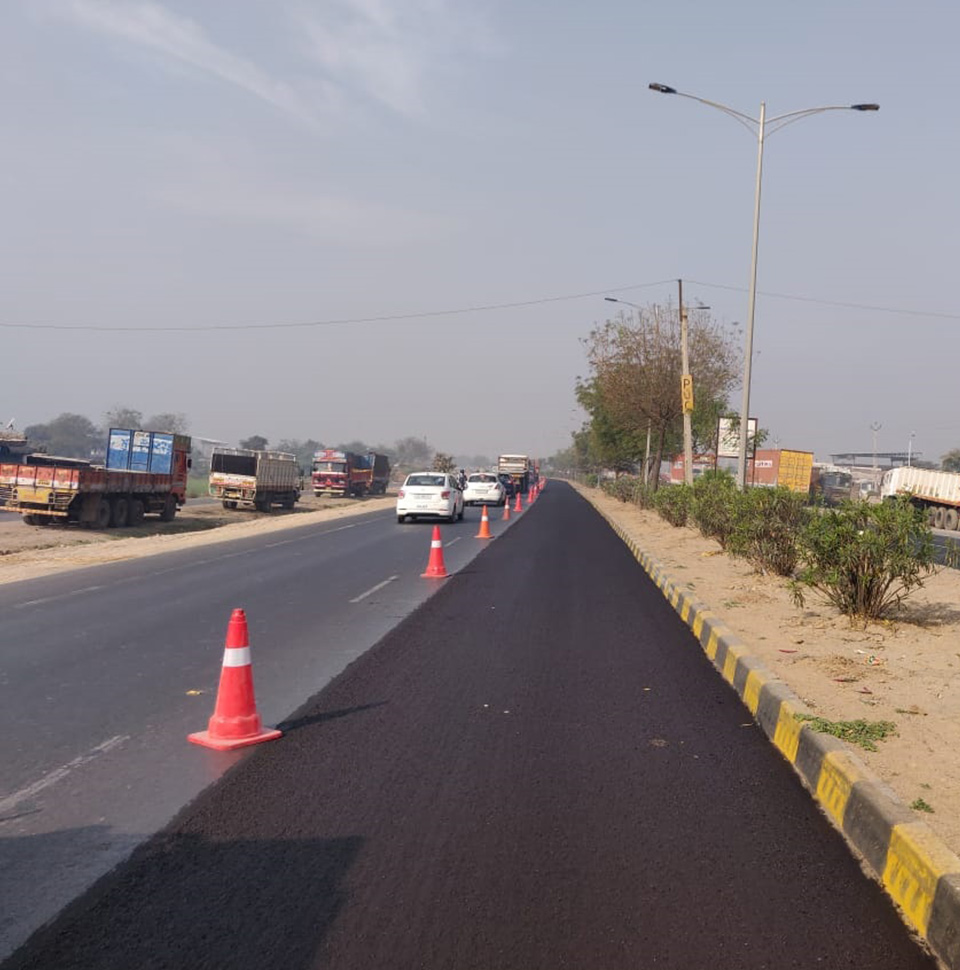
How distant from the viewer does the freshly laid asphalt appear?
3377 millimetres

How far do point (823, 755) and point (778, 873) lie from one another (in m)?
1.35

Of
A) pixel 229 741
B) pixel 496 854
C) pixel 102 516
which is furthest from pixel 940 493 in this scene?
pixel 496 854

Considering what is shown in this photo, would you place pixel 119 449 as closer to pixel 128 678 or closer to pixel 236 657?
pixel 128 678

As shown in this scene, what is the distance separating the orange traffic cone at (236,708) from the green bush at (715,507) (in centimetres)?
1134

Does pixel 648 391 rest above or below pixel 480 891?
above

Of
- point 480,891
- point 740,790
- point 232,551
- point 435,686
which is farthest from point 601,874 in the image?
point 232,551

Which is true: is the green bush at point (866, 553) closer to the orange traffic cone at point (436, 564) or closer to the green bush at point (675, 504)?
the orange traffic cone at point (436, 564)

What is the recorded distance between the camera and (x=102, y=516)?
2897cm

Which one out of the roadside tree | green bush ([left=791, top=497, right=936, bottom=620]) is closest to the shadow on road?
green bush ([left=791, top=497, right=936, bottom=620])

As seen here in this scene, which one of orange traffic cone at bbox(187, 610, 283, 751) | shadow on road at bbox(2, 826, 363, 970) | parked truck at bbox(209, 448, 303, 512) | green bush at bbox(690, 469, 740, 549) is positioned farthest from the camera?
parked truck at bbox(209, 448, 303, 512)

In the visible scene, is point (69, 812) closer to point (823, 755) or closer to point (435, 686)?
point (435, 686)

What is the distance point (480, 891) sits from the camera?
380 cm

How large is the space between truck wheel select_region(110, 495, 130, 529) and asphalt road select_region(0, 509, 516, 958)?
506 inches

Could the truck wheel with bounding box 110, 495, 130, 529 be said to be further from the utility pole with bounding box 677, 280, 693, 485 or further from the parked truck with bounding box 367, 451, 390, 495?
the parked truck with bounding box 367, 451, 390, 495
